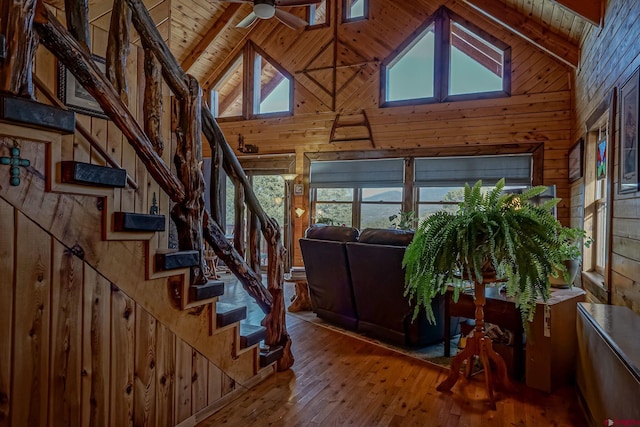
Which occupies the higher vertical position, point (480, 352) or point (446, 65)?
point (446, 65)

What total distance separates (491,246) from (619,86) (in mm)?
1640

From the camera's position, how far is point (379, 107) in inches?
273

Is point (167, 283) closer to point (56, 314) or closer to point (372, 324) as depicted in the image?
point (56, 314)

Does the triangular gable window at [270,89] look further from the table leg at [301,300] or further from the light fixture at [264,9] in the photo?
the table leg at [301,300]

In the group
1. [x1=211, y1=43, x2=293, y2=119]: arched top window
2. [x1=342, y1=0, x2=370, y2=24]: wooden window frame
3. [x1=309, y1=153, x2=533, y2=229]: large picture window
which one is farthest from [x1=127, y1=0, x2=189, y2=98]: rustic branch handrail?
[x1=342, y1=0, x2=370, y2=24]: wooden window frame

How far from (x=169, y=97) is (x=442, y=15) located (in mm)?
4740

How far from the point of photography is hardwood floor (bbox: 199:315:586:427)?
7.66ft

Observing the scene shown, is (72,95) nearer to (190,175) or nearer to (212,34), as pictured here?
(190,175)

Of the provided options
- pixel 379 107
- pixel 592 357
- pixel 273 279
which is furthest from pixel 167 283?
pixel 379 107

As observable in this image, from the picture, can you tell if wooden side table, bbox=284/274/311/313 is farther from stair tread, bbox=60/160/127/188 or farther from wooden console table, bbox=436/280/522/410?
stair tread, bbox=60/160/127/188

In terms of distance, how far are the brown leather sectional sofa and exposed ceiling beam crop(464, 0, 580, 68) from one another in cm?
365

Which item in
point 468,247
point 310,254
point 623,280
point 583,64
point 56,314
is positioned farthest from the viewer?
point 583,64

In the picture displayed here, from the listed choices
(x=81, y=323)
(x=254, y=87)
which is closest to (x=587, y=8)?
(x=81, y=323)

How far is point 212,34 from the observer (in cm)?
748
